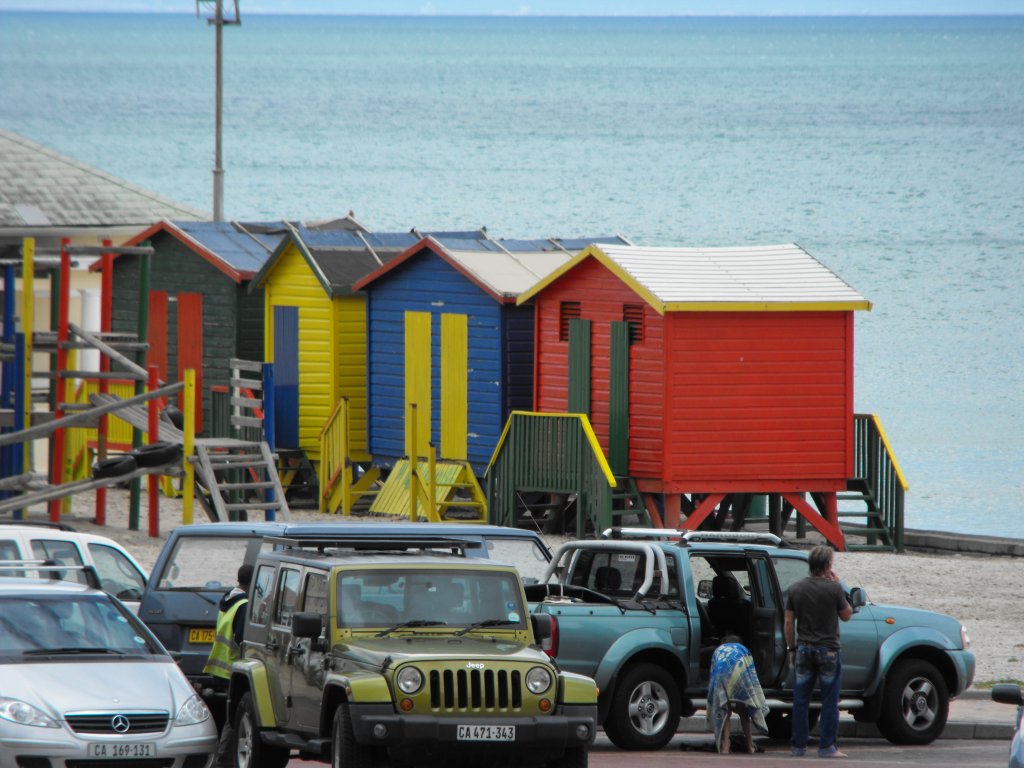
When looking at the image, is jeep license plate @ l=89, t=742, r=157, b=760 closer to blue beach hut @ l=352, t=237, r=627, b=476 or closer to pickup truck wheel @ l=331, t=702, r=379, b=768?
pickup truck wheel @ l=331, t=702, r=379, b=768

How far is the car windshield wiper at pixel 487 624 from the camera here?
12.2 metres

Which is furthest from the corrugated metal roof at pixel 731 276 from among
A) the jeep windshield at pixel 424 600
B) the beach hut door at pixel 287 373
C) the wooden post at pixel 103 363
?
the jeep windshield at pixel 424 600

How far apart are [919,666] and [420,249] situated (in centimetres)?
1456

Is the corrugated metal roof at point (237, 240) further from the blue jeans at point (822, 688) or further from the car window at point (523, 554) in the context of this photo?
the blue jeans at point (822, 688)

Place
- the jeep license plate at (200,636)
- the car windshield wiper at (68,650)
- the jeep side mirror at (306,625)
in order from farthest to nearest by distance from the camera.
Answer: the jeep license plate at (200,636)
the car windshield wiper at (68,650)
the jeep side mirror at (306,625)

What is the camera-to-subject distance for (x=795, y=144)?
512 ft

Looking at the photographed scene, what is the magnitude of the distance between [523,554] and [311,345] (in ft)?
48.0

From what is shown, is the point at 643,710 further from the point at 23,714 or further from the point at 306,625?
the point at 23,714

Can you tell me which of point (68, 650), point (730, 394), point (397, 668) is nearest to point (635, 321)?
point (730, 394)

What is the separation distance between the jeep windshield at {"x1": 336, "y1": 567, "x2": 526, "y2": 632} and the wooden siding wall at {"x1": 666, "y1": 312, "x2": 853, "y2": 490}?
13.2 meters

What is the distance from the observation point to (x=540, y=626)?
12422 mm

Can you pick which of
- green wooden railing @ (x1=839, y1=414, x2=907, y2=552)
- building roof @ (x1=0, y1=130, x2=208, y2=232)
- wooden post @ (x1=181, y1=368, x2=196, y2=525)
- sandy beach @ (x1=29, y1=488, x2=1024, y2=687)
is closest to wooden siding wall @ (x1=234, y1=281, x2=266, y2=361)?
sandy beach @ (x1=29, y1=488, x2=1024, y2=687)

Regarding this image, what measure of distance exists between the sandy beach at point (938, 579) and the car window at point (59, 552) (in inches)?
262

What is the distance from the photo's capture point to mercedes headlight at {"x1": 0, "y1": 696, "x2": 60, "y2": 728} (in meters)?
11.4
